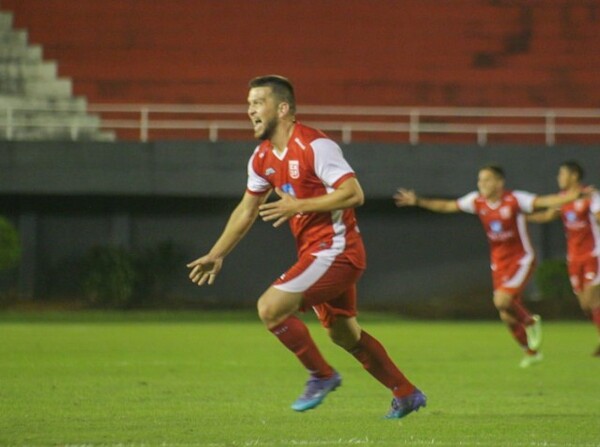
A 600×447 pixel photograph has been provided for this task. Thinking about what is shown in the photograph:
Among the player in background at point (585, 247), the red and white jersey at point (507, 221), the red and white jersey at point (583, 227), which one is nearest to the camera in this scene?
the red and white jersey at point (507, 221)

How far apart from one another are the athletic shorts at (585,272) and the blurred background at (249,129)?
1220cm

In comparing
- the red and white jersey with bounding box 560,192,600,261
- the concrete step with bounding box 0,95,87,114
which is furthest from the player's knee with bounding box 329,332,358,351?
the concrete step with bounding box 0,95,87,114

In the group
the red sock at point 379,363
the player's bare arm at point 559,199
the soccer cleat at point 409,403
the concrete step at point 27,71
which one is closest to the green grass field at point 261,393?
the soccer cleat at point 409,403

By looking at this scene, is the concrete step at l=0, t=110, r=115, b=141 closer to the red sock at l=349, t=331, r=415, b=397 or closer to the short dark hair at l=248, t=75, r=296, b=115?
the red sock at l=349, t=331, r=415, b=397

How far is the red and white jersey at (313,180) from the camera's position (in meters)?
8.50

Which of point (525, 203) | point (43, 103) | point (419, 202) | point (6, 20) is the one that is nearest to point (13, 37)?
point (6, 20)

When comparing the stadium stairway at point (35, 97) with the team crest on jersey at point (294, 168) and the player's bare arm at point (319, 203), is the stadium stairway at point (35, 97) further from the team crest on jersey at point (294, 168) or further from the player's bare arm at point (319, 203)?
the player's bare arm at point (319, 203)

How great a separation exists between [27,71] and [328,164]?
2668cm

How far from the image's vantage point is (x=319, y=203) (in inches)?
324

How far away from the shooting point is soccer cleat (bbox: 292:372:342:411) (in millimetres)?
8883

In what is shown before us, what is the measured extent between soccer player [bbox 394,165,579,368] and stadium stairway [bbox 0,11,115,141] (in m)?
18.0

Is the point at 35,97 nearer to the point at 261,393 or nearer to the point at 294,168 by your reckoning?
the point at 261,393

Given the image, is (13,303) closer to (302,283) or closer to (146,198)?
(146,198)

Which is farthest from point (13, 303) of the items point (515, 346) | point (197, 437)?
point (197, 437)
